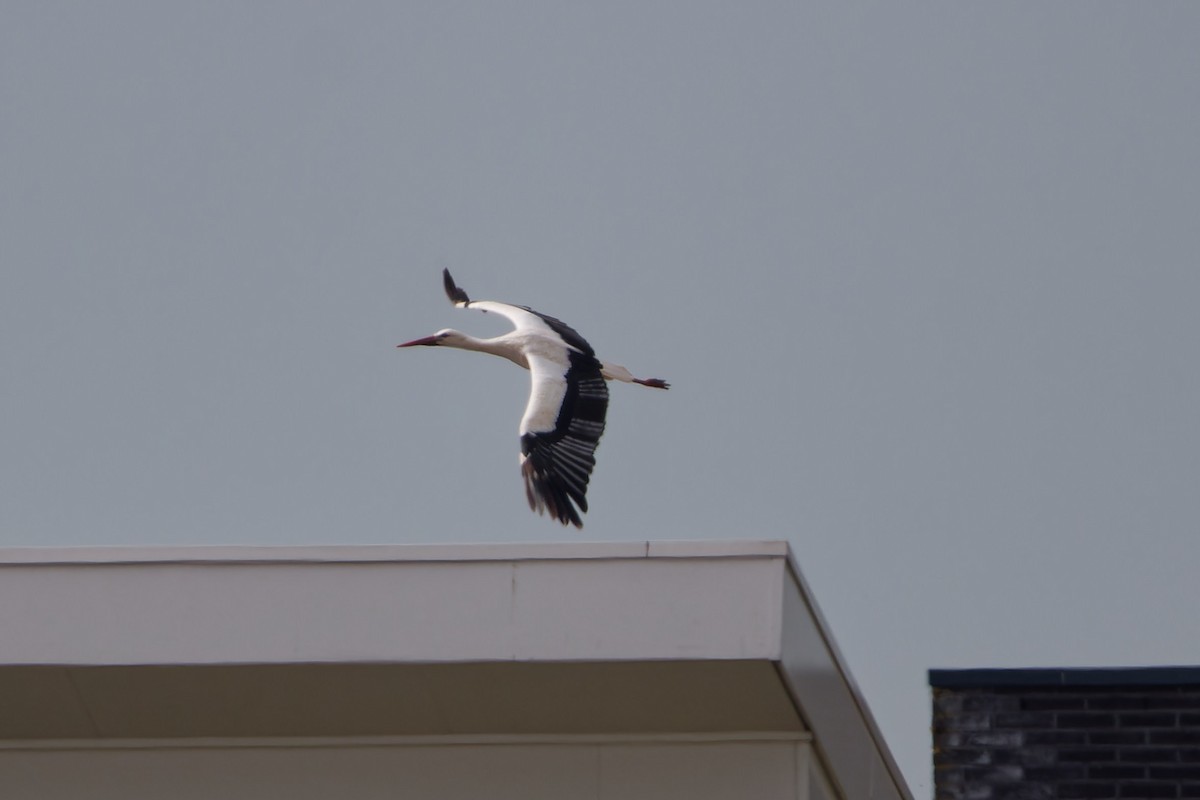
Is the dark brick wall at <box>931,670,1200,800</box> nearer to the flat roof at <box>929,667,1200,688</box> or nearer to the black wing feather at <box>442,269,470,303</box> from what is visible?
the flat roof at <box>929,667,1200,688</box>

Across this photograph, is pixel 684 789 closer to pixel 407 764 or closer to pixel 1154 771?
pixel 407 764

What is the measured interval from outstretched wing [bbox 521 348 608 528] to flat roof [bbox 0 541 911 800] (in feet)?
10.3

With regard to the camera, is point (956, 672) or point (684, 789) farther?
point (956, 672)

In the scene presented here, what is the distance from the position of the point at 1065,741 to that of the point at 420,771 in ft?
14.3

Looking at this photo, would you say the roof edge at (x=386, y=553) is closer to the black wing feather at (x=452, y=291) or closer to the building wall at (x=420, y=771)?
the building wall at (x=420, y=771)

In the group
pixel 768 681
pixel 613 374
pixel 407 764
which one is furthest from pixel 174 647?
pixel 613 374

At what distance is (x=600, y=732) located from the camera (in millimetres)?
6891

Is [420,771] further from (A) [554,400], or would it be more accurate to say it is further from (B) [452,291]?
(B) [452,291]

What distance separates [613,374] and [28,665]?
852cm

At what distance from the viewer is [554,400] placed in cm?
1192

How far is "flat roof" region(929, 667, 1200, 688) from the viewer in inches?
395

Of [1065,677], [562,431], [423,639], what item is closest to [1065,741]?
[1065,677]

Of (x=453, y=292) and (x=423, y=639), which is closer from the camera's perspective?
(x=423, y=639)

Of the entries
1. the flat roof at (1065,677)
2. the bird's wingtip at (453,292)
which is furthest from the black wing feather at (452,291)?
the flat roof at (1065,677)
